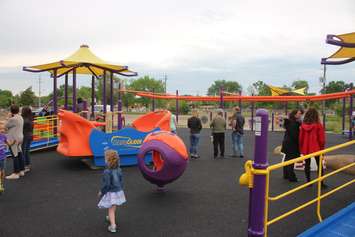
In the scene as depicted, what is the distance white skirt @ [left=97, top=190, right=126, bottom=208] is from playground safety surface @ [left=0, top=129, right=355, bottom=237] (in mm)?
361

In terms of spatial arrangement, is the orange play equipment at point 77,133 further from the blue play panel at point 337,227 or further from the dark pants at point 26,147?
the blue play panel at point 337,227

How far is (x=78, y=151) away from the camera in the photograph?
29.3 feet

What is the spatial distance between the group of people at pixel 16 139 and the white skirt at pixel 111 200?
8.96 ft

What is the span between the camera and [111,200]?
4.80m

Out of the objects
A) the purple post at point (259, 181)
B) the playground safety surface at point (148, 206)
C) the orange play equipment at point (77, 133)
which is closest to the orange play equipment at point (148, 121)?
the orange play equipment at point (77, 133)

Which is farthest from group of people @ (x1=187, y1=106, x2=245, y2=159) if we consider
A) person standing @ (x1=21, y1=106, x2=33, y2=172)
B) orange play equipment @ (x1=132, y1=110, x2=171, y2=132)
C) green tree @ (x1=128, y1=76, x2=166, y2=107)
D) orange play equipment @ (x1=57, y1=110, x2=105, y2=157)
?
green tree @ (x1=128, y1=76, x2=166, y2=107)

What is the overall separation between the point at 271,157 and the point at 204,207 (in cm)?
623

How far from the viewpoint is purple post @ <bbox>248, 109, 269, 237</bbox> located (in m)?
3.15

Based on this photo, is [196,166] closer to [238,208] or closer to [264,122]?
[238,208]

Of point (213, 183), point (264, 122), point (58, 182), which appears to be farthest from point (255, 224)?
point (58, 182)

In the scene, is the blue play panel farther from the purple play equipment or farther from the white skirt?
the purple play equipment

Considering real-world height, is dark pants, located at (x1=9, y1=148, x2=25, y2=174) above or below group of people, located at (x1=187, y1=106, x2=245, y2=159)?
below

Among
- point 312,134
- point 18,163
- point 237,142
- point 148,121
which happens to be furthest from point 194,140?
point 18,163

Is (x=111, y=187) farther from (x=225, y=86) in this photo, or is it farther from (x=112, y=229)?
(x=225, y=86)
